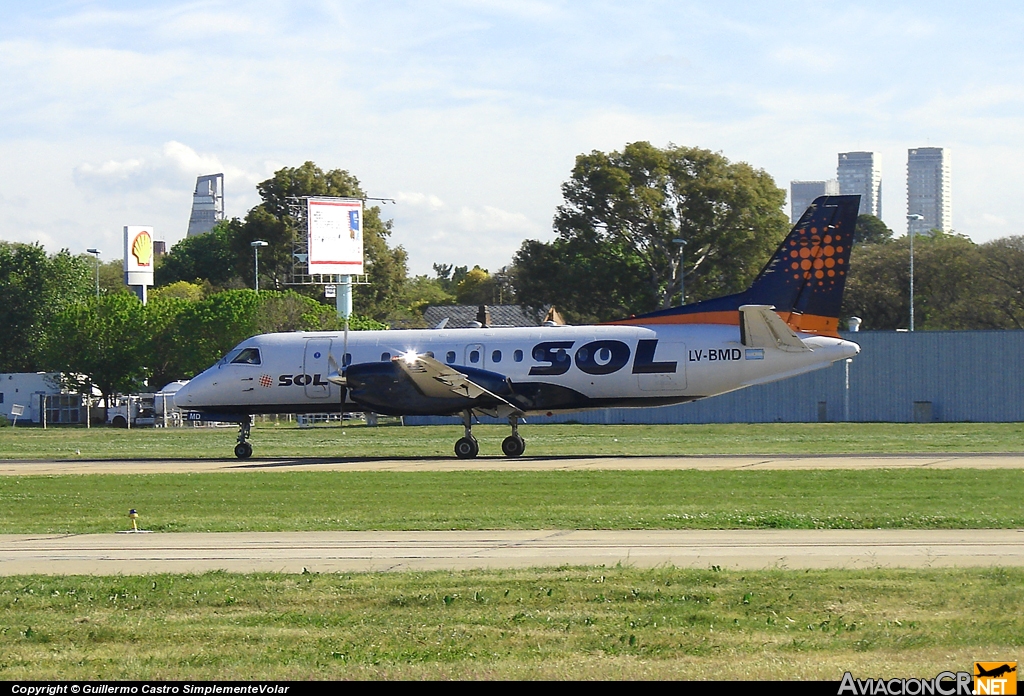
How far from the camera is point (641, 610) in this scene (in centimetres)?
1180

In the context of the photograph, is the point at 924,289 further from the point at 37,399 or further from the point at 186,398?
the point at 186,398

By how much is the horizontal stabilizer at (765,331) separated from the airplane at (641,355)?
27mm

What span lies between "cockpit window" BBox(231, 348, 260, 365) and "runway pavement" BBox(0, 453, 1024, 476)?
3.03m

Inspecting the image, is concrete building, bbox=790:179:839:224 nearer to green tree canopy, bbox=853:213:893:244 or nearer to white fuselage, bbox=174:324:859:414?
green tree canopy, bbox=853:213:893:244

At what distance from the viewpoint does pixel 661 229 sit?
77688mm

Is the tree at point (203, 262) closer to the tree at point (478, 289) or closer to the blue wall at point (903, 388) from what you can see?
the tree at point (478, 289)

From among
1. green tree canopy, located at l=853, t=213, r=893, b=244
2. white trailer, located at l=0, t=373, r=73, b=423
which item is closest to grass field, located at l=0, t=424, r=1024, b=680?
white trailer, located at l=0, t=373, r=73, b=423

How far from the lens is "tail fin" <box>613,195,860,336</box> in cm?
3359

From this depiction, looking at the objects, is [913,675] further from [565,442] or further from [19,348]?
[19,348]

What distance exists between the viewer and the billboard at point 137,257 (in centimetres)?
9362

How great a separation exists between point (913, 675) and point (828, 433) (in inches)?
1453

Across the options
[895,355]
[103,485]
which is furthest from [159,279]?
[103,485]

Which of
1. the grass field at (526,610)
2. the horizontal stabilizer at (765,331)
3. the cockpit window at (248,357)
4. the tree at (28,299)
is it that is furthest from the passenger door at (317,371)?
the tree at (28,299)

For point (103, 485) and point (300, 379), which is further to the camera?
point (300, 379)
